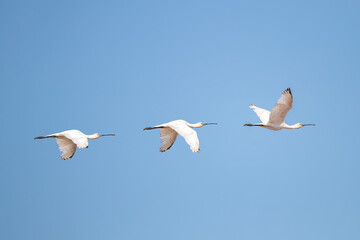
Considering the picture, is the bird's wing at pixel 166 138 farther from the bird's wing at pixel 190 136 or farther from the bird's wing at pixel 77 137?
the bird's wing at pixel 77 137

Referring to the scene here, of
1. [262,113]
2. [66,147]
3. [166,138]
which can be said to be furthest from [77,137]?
[262,113]

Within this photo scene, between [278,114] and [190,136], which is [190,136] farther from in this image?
[278,114]

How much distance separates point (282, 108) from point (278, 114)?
744 millimetres

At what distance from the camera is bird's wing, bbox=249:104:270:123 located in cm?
3866

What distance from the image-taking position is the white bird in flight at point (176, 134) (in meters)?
34.3

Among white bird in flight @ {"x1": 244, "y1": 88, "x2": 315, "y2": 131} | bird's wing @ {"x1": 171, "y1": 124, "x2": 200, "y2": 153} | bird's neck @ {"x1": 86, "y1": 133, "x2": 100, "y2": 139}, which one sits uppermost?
bird's neck @ {"x1": 86, "y1": 133, "x2": 100, "y2": 139}

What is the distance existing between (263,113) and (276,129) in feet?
6.73

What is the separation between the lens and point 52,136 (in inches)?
1512

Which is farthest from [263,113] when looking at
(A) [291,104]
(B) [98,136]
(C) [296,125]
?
(B) [98,136]

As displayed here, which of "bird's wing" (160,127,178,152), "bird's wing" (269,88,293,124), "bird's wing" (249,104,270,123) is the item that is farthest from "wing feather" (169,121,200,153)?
"bird's wing" (249,104,270,123)

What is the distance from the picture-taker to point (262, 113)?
39.2m

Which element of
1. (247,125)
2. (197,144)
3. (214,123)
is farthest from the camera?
(214,123)

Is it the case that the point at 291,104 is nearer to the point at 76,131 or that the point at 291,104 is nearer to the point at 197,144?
the point at 197,144

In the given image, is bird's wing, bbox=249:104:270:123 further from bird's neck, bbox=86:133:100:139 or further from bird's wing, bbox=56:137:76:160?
bird's wing, bbox=56:137:76:160
